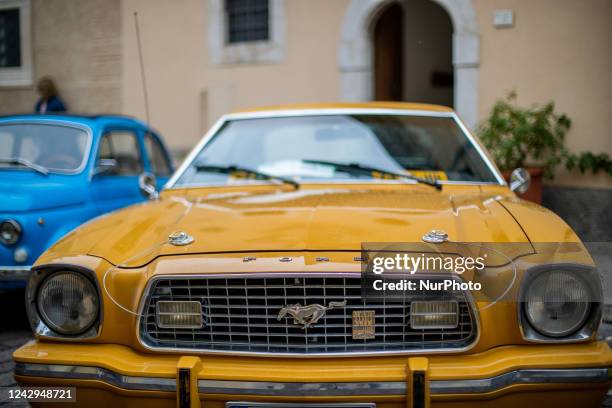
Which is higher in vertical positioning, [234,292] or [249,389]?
[234,292]

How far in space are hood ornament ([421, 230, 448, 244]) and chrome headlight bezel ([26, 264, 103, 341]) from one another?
44.1 inches

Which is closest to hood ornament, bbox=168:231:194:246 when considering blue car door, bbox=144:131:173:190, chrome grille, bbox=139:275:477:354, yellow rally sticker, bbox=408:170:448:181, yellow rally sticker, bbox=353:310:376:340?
chrome grille, bbox=139:275:477:354

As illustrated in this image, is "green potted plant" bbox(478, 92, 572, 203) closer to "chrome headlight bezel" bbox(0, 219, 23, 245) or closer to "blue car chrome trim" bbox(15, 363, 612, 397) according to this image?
"chrome headlight bezel" bbox(0, 219, 23, 245)

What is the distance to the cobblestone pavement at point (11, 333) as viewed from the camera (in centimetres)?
400

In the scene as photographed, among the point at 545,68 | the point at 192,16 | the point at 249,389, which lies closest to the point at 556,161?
the point at 545,68

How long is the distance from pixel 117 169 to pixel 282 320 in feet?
14.4

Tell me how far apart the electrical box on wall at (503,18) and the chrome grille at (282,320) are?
727 cm

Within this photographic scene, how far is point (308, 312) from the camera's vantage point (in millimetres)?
2498

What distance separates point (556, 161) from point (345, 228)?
6301mm

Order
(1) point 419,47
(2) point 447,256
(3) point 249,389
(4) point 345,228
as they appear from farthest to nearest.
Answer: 1. (1) point 419,47
2. (4) point 345,228
3. (2) point 447,256
4. (3) point 249,389

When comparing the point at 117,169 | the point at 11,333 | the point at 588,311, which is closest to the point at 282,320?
the point at 588,311

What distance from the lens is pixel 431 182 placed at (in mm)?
3734

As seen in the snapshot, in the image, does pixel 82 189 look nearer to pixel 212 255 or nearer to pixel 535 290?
pixel 212 255

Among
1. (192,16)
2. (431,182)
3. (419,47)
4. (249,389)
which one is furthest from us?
(419,47)
